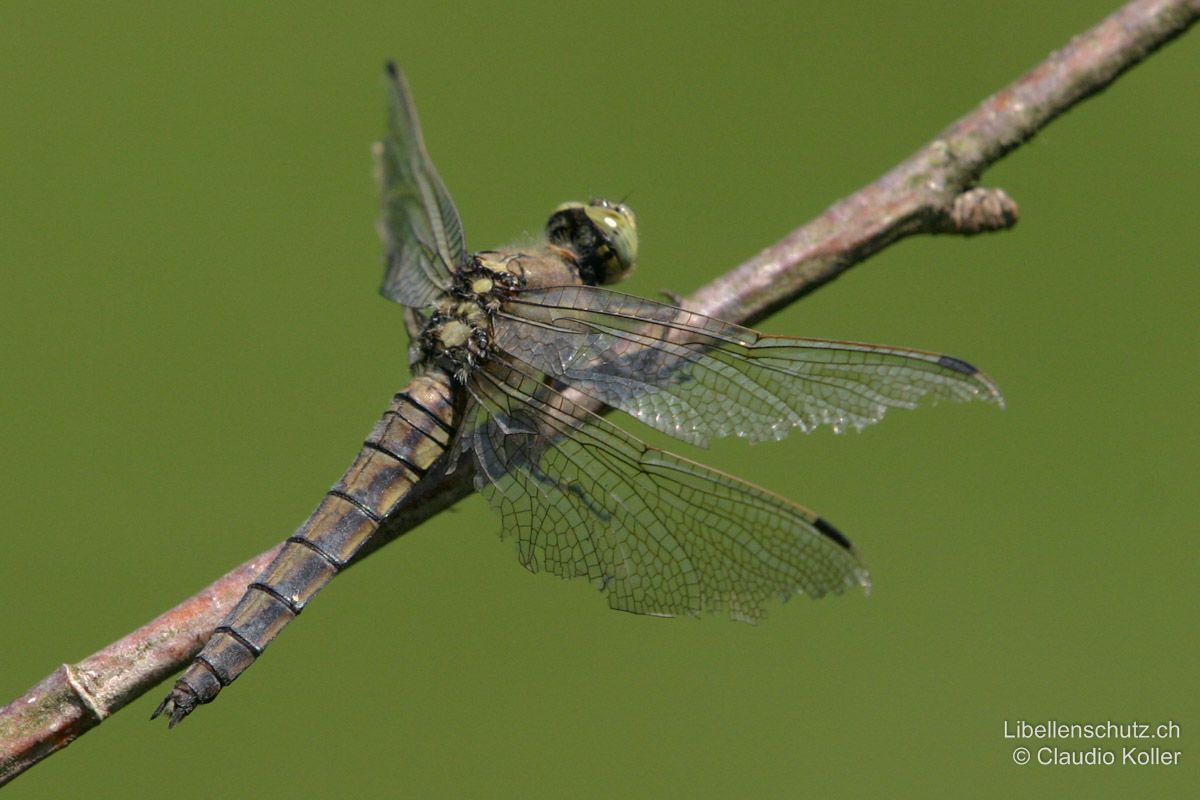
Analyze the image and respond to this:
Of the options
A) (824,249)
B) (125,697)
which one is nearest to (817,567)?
(824,249)

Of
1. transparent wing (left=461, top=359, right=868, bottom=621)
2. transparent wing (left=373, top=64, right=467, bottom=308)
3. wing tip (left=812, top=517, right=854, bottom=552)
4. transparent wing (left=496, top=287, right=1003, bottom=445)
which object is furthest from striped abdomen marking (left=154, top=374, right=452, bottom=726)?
wing tip (left=812, top=517, right=854, bottom=552)

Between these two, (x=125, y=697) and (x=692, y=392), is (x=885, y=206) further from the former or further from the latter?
(x=125, y=697)

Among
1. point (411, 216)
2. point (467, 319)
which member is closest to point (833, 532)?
point (467, 319)

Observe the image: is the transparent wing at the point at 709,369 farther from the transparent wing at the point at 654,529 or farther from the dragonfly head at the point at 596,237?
the dragonfly head at the point at 596,237

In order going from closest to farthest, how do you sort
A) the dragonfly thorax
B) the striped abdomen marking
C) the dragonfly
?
the striped abdomen marking, the dragonfly, the dragonfly thorax

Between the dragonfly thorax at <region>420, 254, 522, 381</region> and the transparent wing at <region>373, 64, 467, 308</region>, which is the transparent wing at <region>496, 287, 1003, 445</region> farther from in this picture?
the transparent wing at <region>373, 64, 467, 308</region>

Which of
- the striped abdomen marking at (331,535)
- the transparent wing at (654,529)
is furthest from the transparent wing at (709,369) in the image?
the striped abdomen marking at (331,535)

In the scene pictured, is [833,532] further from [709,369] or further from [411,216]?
[411,216]
